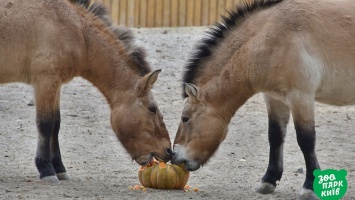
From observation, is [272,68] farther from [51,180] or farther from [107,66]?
[51,180]

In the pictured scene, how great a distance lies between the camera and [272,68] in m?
8.95

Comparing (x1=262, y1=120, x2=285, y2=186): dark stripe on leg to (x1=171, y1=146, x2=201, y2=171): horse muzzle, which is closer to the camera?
(x1=171, y1=146, x2=201, y2=171): horse muzzle

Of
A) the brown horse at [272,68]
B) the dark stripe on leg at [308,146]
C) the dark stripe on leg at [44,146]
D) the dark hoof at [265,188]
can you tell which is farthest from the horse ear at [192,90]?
the dark stripe on leg at [44,146]

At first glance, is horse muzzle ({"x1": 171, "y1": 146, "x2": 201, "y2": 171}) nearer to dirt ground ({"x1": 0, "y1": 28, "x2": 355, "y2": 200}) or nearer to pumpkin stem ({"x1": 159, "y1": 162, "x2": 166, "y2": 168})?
pumpkin stem ({"x1": 159, "y1": 162, "x2": 166, "y2": 168})

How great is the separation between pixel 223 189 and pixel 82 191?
143 centimetres

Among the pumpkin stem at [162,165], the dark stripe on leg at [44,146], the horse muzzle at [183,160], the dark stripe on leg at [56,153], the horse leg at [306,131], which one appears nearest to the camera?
the horse leg at [306,131]

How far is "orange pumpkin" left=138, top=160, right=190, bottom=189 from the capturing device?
9.18m

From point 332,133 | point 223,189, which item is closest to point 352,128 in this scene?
point 332,133

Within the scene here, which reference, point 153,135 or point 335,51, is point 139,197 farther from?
point 335,51

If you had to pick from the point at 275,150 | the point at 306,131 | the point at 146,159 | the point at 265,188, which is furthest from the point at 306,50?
the point at 146,159

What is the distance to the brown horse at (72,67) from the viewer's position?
A: 30.9ft

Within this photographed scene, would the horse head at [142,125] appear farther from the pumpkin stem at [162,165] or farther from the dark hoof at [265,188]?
the dark hoof at [265,188]

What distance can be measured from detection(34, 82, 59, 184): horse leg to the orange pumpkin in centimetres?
93

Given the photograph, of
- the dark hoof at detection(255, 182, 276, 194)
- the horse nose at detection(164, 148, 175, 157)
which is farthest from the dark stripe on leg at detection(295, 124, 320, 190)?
the horse nose at detection(164, 148, 175, 157)
